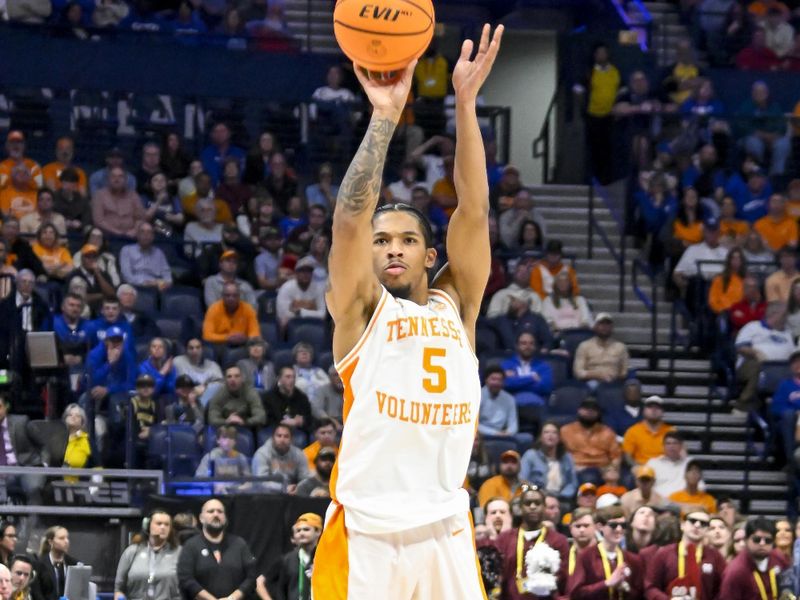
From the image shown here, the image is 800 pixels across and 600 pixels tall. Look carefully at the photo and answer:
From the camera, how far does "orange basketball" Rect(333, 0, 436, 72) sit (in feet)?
18.4

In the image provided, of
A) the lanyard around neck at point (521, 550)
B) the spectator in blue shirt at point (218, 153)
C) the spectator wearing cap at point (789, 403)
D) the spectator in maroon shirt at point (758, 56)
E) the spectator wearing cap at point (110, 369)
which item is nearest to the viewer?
the lanyard around neck at point (521, 550)

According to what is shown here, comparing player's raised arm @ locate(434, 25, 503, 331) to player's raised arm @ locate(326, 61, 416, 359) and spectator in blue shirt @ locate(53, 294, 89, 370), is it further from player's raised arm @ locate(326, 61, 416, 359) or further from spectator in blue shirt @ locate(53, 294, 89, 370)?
spectator in blue shirt @ locate(53, 294, 89, 370)

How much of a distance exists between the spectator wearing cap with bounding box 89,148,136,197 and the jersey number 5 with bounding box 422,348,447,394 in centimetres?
1205

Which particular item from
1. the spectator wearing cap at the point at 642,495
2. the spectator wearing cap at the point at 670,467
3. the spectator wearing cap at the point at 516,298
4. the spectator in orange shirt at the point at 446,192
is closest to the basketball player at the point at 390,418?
the spectator wearing cap at the point at 642,495

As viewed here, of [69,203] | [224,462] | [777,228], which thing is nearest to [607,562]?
[224,462]

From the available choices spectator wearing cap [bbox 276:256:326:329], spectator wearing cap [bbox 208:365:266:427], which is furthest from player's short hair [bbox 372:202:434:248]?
spectator wearing cap [bbox 276:256:326:329]

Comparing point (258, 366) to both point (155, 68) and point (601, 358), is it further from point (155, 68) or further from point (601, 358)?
point (155, 68)

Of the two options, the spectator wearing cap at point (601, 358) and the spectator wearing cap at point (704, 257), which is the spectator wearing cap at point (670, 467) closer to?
the spectator wearing cap at point (601, 358)

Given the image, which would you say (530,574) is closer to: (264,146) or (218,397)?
(218,397)

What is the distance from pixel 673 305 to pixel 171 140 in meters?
5.73

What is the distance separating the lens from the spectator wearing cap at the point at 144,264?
53.7ft

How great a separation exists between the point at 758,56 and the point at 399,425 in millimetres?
16968

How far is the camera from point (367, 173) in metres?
5.56

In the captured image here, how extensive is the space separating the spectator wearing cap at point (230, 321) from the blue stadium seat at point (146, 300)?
1.71 feet
